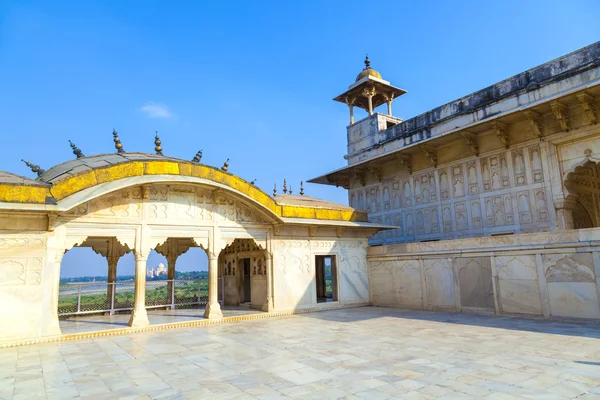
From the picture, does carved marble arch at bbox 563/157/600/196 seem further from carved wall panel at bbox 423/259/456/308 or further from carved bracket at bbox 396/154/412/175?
carved bracket at bbox 396/154/412/175

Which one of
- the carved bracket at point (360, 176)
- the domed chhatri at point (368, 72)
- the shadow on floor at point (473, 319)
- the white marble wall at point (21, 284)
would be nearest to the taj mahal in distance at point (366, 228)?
the white marble wall at point (21, 284)

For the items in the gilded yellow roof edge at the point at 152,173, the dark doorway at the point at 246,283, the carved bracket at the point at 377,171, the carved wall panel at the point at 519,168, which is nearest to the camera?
the gilded yellow roof edge at the point at 152,173

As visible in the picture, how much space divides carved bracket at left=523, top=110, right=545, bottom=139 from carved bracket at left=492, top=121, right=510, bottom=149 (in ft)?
2.71

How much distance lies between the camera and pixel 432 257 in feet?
39.1

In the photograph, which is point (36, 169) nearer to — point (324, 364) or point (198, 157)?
point (198, 157)

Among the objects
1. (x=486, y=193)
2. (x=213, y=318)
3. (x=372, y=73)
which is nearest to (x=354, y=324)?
(x=213, y=318)

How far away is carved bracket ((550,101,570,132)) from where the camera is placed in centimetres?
1126

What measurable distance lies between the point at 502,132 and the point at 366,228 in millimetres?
5599

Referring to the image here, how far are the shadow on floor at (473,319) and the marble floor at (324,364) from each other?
0.20 ft

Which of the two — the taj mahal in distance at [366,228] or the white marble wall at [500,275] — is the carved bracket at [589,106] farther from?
the white marble wall at [500,275]

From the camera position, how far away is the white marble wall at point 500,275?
883 centimetres

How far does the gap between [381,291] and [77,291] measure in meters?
9.65

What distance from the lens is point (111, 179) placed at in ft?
29.1

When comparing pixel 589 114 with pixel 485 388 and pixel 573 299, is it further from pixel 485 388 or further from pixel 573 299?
pixel 485 388
